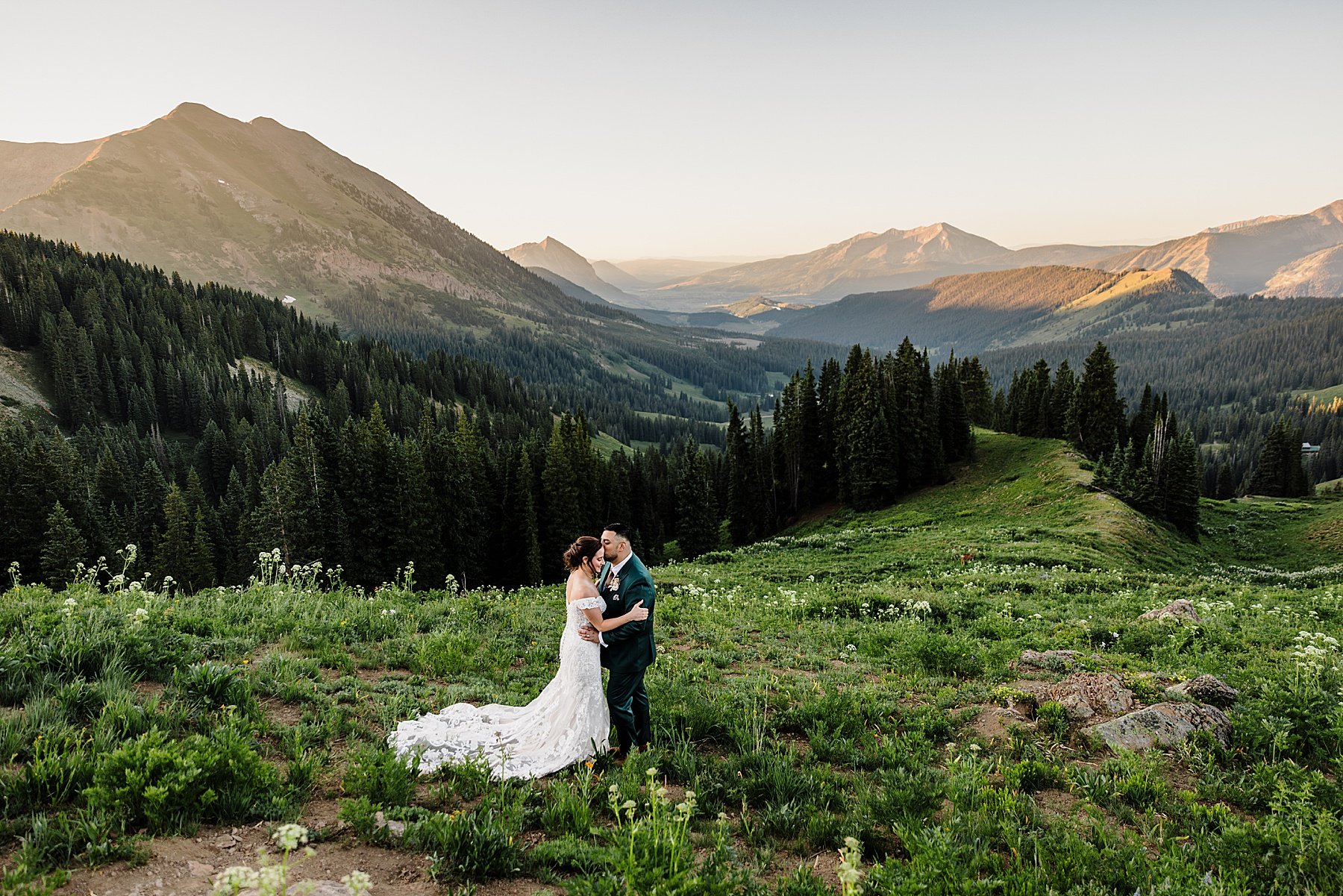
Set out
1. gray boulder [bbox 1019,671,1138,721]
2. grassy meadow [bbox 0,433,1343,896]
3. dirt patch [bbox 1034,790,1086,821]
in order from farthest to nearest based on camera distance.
A: 1. gray boulder [bbox 1019,671,1138,721]
2. dirt patch [bbox 1034,790,1086,821]
3. grassy meadow [bbox 0,433,1343,896]

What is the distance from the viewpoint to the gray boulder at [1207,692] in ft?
30.1

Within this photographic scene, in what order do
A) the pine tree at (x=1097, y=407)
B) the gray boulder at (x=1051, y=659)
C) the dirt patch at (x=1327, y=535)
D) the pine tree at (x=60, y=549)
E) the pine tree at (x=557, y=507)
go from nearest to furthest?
the gray boulder at (x=1051, y=659) → the dirt patch at (x=1327, y=535) → the pine tree at (x=60, y=549) → the pine tree at (x=557, y=507) → the pine tree at (x=1097, y=407)

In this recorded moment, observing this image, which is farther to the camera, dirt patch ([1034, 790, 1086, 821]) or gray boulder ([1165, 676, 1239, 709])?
gray boulder ([1165, 676, 1239, 709])

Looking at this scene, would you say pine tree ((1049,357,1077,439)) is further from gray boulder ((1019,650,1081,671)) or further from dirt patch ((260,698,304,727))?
dirt patch ((260,698,304,727))

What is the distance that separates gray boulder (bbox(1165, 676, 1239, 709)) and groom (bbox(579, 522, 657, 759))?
8.59 metres

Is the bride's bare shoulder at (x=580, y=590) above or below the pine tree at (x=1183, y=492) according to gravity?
above

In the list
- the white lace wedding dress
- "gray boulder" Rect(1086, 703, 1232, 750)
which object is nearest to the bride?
the white lace wedding dress

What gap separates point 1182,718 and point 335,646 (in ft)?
45.9

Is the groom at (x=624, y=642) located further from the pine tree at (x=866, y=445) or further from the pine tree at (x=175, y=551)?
the pine tree at (x=175, y=551)

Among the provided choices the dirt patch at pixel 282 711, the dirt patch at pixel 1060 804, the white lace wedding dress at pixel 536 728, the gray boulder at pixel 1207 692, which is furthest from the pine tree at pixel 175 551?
the gray boulder at pixel 1207 692

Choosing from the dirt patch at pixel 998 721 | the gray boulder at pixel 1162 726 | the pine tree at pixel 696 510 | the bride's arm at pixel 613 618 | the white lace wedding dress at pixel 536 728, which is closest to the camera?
the white lace wedding dress at pixel 536 728

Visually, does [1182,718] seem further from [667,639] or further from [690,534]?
[690,534]

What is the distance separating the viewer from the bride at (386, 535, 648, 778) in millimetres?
7387

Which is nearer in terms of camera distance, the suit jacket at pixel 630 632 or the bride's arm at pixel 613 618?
the bride's arm at pixel 613 618
